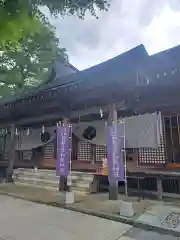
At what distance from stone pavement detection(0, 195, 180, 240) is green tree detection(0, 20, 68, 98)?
1144cm

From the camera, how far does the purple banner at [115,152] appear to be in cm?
630

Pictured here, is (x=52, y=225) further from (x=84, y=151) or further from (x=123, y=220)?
(x=84, y=151)

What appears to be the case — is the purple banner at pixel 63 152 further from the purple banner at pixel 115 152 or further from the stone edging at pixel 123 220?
the purple banner at pixel 115 152

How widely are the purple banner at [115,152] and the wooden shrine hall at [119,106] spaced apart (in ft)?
1.95

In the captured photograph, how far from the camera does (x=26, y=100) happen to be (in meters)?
9.59

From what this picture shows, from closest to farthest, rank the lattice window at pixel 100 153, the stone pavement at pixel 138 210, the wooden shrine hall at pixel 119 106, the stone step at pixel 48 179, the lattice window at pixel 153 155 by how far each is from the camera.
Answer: the stone pavement at pixel 138 210 < the wooden shrine hall at pixel 119 106 < the lattice window at pixel 153 155 < the stone step at pixel 48 179 < the lattice window at pixel 100 153

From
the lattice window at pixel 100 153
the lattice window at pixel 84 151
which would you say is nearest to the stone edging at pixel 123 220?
the lattice window at pixel 100 153

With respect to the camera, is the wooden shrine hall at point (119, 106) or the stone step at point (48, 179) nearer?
Answer: the wooden shrine hall at point (119, 106)

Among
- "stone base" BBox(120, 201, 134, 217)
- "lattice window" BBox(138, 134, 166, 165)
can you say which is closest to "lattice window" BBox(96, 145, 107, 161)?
"lattice window" BBox(138, 134, 166, 165)

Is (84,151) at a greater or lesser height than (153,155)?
greater

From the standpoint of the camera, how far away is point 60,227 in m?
4.62

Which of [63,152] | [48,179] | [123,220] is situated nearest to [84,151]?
[48,179]

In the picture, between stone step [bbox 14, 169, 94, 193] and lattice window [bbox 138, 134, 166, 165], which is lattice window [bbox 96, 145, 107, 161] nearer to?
stone step [bbox 14, 169, 94, 193]

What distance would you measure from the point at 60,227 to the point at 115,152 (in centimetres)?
272
